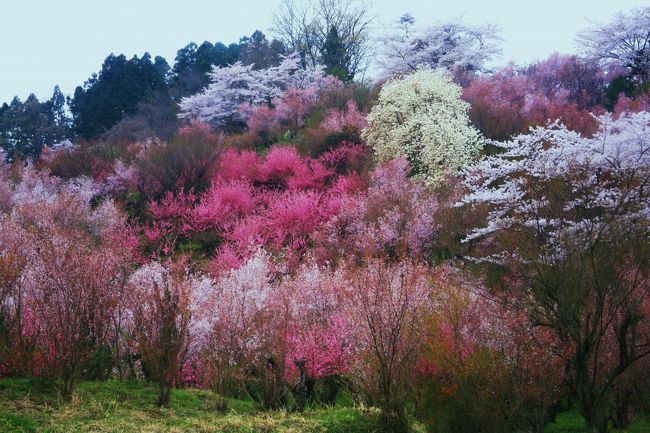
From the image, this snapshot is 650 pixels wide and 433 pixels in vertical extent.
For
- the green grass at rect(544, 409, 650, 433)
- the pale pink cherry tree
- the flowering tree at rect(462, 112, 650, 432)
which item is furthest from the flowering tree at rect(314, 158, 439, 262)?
the flowering tree at rect(462, 112, 650, 432)

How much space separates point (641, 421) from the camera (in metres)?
13.2

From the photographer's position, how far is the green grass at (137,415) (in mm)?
6938

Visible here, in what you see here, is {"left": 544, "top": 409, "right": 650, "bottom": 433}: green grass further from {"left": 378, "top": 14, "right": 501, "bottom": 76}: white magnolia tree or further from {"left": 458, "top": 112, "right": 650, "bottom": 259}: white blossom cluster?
{"left": 378, "top": 14, "right": 501, "bottom": 76}: white magnolia tree

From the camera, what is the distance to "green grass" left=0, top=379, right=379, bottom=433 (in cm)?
694

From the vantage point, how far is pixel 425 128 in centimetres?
2531

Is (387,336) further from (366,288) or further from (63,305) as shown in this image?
(63,305)

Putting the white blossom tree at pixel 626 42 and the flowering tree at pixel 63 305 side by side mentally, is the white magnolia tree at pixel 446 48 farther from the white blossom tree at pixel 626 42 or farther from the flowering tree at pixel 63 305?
the flowering tree at pixel 63 305

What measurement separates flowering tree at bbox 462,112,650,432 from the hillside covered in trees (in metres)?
0.04

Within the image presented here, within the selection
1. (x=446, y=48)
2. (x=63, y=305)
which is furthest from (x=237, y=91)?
(x=63, y=305)

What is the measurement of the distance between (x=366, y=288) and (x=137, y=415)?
140 inches

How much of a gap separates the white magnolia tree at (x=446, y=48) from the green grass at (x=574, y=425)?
1146 inches

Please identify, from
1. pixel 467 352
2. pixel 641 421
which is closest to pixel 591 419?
pixel 467 352

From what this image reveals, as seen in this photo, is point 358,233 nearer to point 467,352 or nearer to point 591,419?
point 467,352

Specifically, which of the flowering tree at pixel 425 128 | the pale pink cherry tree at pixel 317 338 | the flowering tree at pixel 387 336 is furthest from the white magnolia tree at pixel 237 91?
the flowering tree at pixel 387 336
